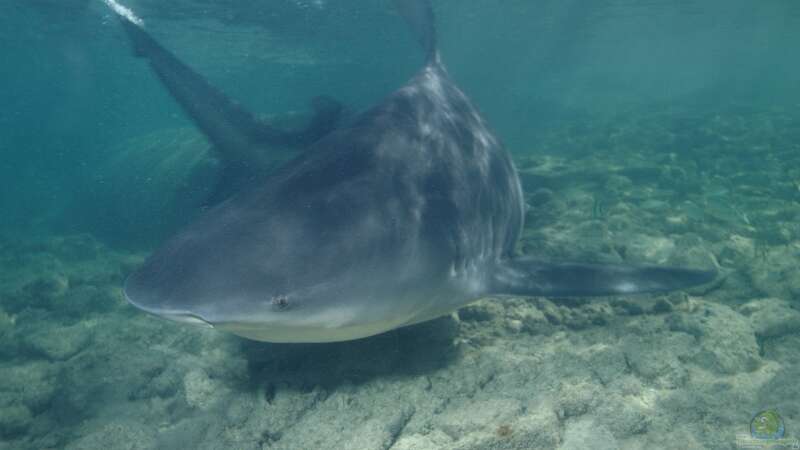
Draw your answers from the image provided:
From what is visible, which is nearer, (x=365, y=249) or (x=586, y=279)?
(x=365, y=249)

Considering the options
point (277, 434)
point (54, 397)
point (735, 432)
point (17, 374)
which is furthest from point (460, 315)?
point (17, 374)

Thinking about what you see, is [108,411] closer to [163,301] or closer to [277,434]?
[277,434]

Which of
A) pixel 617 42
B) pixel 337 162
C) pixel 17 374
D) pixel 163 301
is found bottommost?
pixel 617 42

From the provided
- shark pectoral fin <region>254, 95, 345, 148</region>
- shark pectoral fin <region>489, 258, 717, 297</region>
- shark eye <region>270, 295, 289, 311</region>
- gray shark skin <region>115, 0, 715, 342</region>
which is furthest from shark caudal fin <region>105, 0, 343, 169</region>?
shark eye <region>270, 295, 289, 311</region>

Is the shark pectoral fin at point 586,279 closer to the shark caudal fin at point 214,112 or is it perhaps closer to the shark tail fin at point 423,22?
the shark tail fin at point 423,22

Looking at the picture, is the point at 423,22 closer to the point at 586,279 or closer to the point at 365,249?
the point at 586,279

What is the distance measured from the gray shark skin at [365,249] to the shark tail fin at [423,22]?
1844 mm

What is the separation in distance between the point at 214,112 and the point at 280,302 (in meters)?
5.48

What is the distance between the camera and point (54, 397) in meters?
4.09

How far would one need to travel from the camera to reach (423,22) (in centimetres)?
660

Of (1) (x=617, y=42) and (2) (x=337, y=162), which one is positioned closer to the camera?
(2) (x=337, y=162)

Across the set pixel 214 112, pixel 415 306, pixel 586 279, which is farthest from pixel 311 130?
pixel 415 306

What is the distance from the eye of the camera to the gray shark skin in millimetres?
2025

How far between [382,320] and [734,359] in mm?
2497
